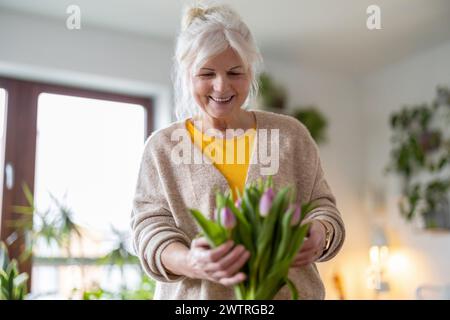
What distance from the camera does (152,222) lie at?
28.3 inches

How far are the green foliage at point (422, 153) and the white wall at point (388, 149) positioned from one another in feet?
0.29

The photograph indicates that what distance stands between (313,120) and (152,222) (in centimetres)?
269

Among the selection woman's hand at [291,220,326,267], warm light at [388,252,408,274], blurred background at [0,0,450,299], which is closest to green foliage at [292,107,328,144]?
blurred background at [0,0,450,299]

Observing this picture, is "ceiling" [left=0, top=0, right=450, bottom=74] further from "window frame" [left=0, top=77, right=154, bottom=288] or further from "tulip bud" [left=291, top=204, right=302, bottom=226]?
"tulip bud" [left=291, top=204, right=302, bottom=226]

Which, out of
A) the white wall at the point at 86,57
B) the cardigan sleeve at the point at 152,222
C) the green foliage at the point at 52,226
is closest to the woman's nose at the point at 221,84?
the cardigan sleeve at the point at 152,222

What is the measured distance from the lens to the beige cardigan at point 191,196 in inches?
26.7

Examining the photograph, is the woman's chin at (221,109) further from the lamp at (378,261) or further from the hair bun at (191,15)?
the lamp at (378,261)

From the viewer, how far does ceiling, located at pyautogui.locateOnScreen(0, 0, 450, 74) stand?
2418 millimetres

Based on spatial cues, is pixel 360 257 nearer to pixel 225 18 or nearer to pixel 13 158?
pixel 13 158

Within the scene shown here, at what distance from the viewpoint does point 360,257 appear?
345 centimetres

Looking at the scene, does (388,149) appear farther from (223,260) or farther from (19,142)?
(223,260)

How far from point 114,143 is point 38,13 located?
714 millimetres

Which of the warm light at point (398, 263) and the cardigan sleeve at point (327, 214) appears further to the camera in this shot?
the warm light at point (398, 263)

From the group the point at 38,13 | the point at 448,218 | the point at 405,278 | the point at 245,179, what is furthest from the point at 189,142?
the point at 405,278
